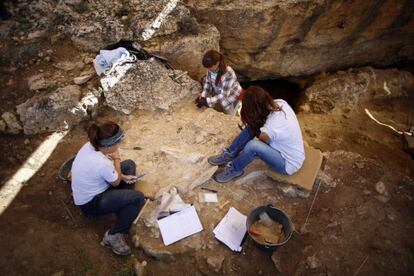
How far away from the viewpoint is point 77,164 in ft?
9.81

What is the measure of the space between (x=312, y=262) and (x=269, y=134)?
1425 mm

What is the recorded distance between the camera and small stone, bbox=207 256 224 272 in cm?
324

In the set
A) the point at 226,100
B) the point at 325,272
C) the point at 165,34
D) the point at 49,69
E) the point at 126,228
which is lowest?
the point at 325,272

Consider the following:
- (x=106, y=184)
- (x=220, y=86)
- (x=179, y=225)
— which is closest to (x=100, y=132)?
(x=106, y=184)

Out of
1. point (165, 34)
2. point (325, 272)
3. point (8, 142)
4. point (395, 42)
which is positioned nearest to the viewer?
point (325, 272)

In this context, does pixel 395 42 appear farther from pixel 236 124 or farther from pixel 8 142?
pixel 8 142

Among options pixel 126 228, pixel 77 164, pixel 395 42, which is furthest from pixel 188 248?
pixel 395 42

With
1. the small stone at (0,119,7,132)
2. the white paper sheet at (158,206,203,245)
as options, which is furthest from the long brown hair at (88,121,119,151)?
the small stone at (0,119,7,132)

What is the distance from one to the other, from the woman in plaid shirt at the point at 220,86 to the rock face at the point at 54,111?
1768mm

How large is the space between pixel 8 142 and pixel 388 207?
16.6 ft

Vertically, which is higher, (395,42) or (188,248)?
(395,42)

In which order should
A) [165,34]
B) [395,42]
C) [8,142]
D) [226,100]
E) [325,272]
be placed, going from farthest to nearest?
[395,42]
[165,34]
[226,100]
[8,142]
[325,272]

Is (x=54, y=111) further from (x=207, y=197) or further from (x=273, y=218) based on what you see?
(x=273, y=218)

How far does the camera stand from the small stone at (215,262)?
3.24 m
